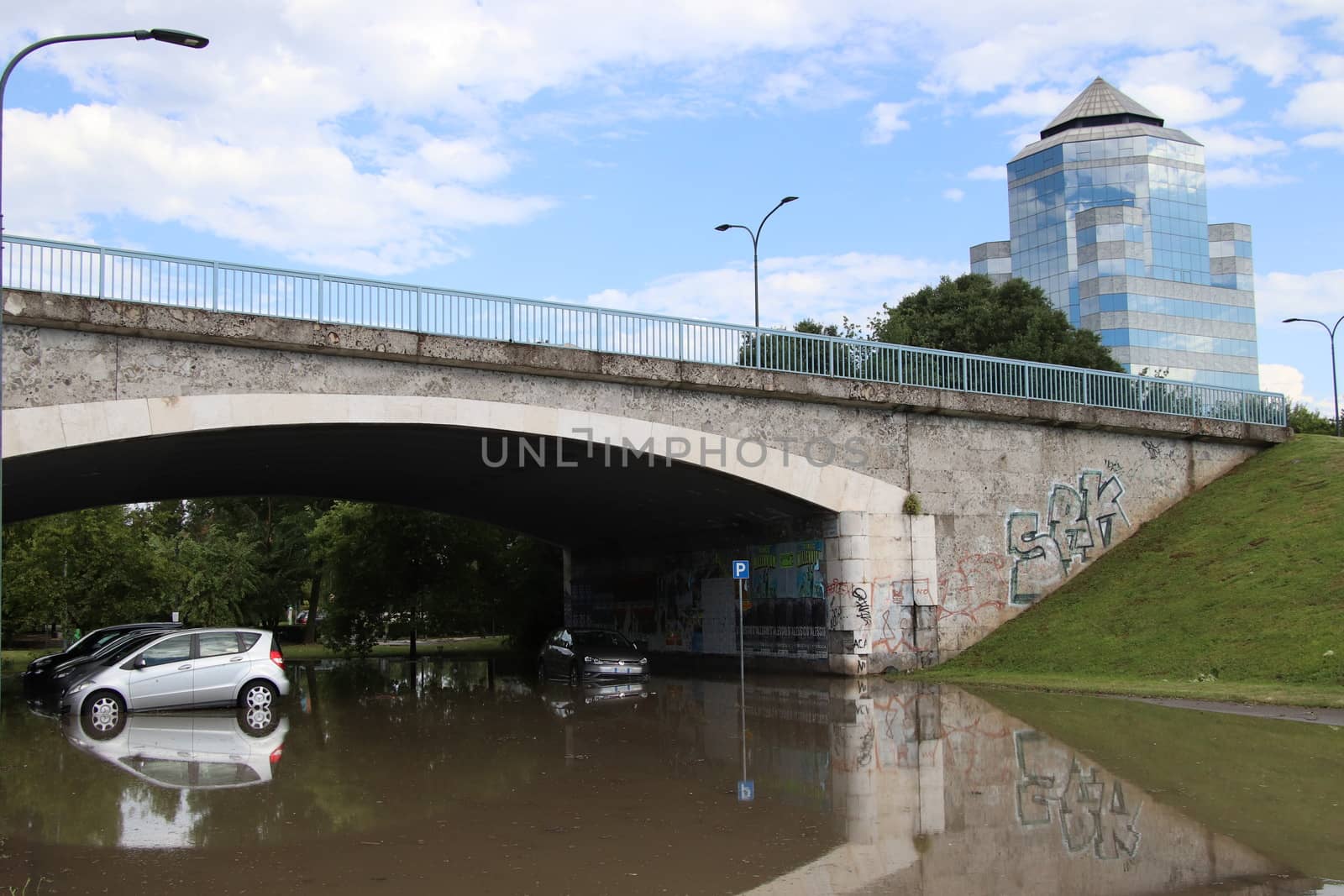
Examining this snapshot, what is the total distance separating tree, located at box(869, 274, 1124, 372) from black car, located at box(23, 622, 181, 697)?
3337 centimetres

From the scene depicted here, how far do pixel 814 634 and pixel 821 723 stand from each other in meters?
9.66

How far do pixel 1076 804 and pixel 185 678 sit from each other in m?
13.8

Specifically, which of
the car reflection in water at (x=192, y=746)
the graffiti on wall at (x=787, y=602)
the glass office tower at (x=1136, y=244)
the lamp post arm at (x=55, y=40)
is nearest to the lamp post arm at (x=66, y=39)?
the lamp post arm at (x=55, y=40)

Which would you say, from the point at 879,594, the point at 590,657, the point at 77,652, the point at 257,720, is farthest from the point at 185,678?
the point at 879,594

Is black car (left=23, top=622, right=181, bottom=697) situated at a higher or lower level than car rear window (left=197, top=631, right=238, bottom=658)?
lower

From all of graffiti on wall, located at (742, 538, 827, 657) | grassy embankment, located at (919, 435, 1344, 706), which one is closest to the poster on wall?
graffiti on wall, located at (742, 538, 827, 657)

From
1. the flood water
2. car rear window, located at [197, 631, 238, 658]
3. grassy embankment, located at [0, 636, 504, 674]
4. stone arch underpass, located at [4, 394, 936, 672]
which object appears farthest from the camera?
grassy embankment, located at [0, 636, 504, 674]

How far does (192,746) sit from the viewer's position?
1447 cm

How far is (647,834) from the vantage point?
29.5 feet

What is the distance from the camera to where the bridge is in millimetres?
18734

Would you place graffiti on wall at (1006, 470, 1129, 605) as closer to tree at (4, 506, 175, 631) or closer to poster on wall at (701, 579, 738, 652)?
poster on wall at (701, 579, 738, 652)

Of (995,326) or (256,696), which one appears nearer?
(256,696)

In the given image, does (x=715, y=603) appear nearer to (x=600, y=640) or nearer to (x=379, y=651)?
(x=600, y=640)

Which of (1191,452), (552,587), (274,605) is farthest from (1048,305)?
(274,605)
